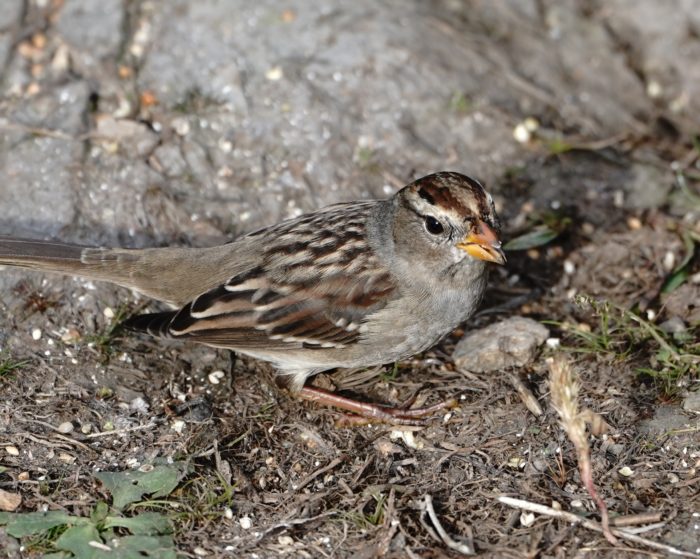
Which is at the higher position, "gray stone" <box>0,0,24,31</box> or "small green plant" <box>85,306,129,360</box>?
"gray stone" <box>0,0,24,31</box>

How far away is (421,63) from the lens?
6.51 meters

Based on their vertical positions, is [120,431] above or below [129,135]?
below

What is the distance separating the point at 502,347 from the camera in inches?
198

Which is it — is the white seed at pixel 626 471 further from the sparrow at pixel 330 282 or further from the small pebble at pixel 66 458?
the small pebble at pixel 66 458

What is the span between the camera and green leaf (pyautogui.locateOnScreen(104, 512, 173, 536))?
13.1 feet

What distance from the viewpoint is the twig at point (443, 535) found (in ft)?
13.1

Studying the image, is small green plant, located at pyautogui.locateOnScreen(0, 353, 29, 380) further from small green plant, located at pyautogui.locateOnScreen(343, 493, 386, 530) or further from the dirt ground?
small green plant, located at pyautogui.locateOnScreen(343, 493, 386, 530)

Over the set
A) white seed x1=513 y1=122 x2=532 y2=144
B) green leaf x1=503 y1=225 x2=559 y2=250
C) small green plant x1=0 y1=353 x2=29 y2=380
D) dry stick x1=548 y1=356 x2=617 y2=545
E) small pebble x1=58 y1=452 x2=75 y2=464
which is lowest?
small pebble x1=58 y1=452 x2=75 y2=464

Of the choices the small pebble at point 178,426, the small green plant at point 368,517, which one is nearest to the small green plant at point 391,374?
the small green plant at point 368,517

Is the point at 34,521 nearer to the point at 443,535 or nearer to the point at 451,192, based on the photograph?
the point at 443,535

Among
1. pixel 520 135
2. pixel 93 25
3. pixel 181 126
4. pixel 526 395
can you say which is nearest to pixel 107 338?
pixel 181 126

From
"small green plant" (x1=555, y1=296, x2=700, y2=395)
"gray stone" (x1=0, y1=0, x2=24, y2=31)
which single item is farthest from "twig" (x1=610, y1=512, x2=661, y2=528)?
"gray stone" (x1=0, y1=0, x2=24, y2=31)

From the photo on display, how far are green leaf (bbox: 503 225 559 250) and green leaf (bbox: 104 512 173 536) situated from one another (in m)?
2.81

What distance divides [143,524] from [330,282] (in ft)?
4.82
